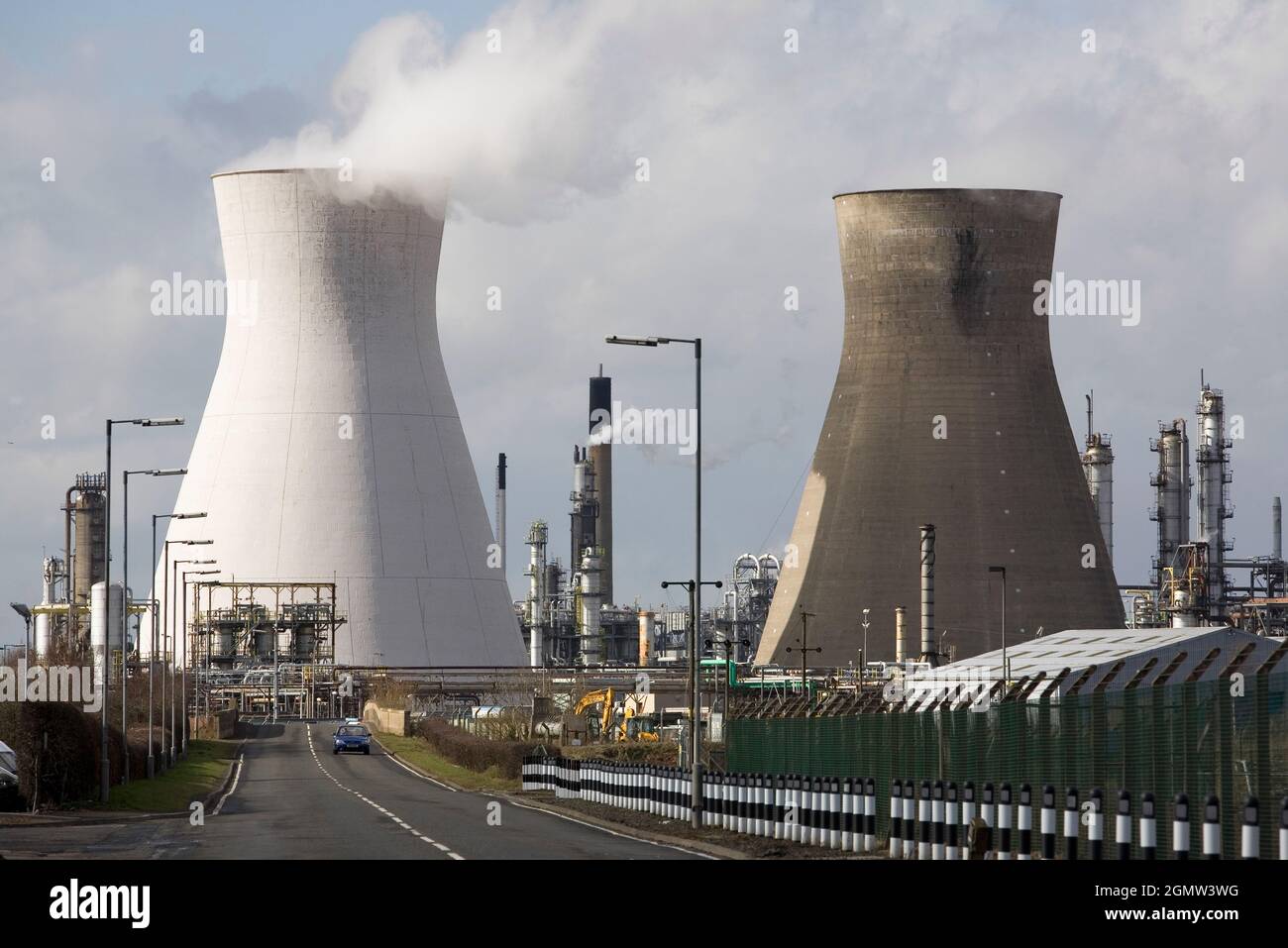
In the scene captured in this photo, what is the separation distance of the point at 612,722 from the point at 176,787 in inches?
1137

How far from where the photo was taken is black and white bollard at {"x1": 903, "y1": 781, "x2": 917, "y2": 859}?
2052 centimetres

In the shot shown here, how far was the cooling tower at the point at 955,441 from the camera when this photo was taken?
77500mm

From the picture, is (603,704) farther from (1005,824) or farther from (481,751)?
(1005,824)

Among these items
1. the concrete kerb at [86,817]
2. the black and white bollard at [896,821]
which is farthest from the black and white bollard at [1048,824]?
the concrete kerb at [86,817]

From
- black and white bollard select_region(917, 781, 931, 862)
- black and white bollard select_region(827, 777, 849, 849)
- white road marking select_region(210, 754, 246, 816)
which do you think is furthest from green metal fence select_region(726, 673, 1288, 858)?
white road marking select_region(210, 754, 246, 816)

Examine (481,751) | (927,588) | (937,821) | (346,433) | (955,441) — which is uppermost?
(346,433)

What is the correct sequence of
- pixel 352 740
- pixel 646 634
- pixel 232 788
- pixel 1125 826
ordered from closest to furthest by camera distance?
pixel 1125 826 < pixel 232 788 < pixel 352 740 < pixel 646 634

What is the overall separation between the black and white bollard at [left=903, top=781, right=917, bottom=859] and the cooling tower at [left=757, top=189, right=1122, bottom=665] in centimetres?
5676

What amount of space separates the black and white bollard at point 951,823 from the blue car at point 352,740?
1639 inches

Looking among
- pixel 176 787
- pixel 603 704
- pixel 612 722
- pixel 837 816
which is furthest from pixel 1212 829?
pixel 603 704

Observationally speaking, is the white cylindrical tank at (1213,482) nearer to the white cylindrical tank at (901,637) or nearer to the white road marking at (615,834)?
the white cylindrical tank at (901,637)

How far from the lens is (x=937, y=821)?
19.9 m

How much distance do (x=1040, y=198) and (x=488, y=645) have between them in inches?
1007
